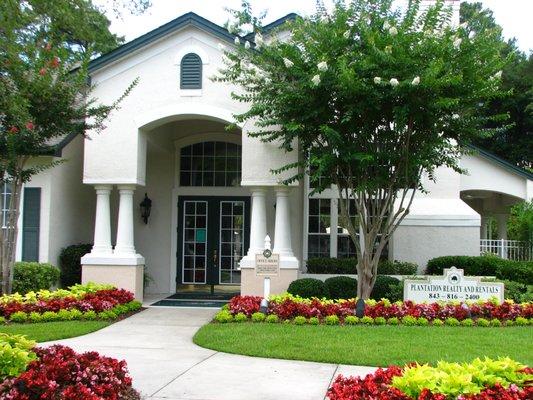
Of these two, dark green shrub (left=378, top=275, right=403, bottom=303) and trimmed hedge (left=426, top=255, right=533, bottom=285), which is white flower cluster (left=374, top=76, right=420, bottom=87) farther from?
trimmed hedge (left=426, top=255, right=533, bottom=285)

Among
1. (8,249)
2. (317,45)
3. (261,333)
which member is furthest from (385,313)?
(8,249)

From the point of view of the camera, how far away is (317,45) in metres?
11.8

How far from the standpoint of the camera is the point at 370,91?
11.2 metres

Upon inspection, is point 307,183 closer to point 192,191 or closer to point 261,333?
point 192,191

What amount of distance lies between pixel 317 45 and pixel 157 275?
800 centimetres

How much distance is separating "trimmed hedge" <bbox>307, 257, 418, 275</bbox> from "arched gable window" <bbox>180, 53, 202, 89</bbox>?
504 cm

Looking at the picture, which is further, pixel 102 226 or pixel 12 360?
pixel 102 226

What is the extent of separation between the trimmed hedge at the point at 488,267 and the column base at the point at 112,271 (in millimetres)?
7241

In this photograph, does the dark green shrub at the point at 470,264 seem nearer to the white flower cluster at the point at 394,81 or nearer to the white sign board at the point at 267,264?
the white sign board at the point at 267,264

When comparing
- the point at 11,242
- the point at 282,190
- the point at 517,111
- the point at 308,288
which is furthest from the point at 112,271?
the point at 517,111

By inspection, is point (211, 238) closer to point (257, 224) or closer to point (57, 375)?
point (257, 224)

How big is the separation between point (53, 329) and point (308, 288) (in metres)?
5.06

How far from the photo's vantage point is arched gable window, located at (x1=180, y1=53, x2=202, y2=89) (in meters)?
14.2

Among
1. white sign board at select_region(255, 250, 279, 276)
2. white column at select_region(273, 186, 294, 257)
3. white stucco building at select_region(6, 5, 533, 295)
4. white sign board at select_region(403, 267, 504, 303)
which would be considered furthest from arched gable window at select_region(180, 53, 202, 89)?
white sign board at select_region(403, 267, 504, 303)
